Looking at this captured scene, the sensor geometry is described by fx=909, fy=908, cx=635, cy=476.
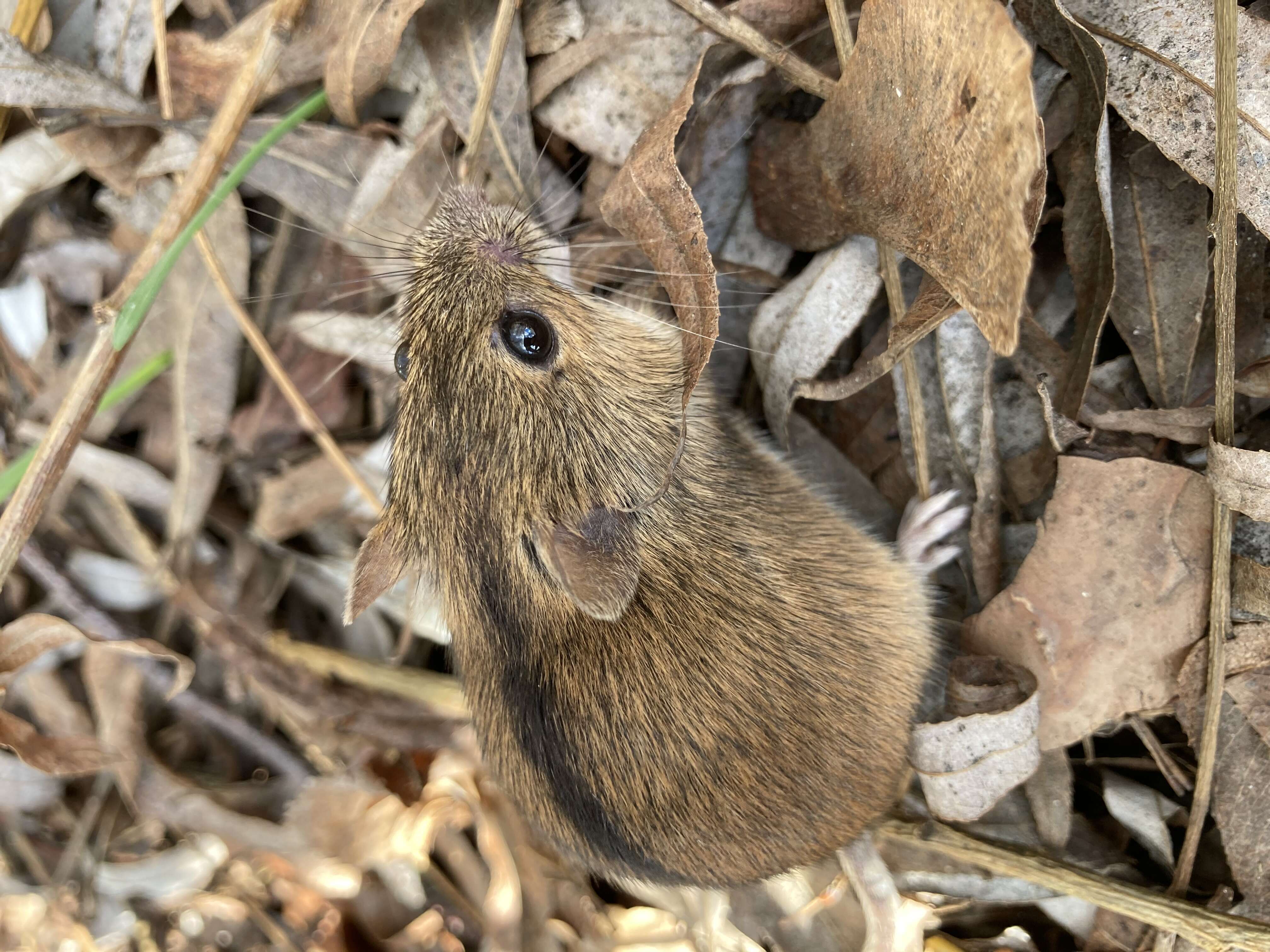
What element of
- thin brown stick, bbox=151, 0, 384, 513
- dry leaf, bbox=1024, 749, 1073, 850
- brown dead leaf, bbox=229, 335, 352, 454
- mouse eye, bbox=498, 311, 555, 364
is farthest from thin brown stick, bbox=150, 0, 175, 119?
dry leaf, bbox=1024, 749, 1073, 850

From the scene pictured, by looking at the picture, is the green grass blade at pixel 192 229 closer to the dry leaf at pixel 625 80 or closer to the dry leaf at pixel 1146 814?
the dry leaf at pixel 625 80

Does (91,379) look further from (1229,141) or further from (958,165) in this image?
(1229,141)

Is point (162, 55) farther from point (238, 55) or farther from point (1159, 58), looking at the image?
point (1159, 58)

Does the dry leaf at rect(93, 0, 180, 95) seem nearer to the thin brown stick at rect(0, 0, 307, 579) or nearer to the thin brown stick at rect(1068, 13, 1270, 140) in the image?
the thin brown stick at rect(0, 0, 307, 579)

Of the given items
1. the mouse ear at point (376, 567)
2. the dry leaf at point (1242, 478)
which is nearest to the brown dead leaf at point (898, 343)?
the dry leaf at point (1242, 478)

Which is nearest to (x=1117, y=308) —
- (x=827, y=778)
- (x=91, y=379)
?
(x=827, y=778)

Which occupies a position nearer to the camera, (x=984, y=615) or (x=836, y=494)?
(x=984, y=615)
